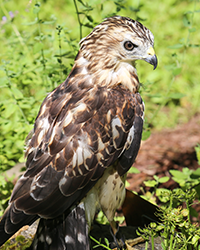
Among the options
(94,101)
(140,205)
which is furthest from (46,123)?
(140,205)

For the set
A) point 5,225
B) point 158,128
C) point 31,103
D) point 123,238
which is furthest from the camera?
point 158,128

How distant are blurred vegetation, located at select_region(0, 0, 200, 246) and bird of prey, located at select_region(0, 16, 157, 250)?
62cm

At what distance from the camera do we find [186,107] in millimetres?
6207

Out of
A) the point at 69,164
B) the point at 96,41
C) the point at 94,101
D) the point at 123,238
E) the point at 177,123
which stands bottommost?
the point at 177,123

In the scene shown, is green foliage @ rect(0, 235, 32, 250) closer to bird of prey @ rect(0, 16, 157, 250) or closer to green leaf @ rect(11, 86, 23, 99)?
bird of prey @ rect(0, 16, 157, 250)

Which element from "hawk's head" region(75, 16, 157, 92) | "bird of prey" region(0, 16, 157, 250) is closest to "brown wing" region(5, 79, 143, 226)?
"bird of prey" region(0, 16, 157, 250)

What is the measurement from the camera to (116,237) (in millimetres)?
3242

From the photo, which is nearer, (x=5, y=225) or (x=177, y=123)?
(x=5, y=225)

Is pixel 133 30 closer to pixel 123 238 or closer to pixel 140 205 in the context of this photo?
pixel 140 205

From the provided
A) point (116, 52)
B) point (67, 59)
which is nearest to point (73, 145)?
point (116, 52)

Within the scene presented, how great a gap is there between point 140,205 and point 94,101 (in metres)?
1.18

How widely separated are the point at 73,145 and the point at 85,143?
9cm

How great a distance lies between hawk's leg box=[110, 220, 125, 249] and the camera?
3.17 meters

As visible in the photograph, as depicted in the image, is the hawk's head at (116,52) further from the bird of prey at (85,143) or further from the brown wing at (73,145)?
the brown wing at (73,145)
